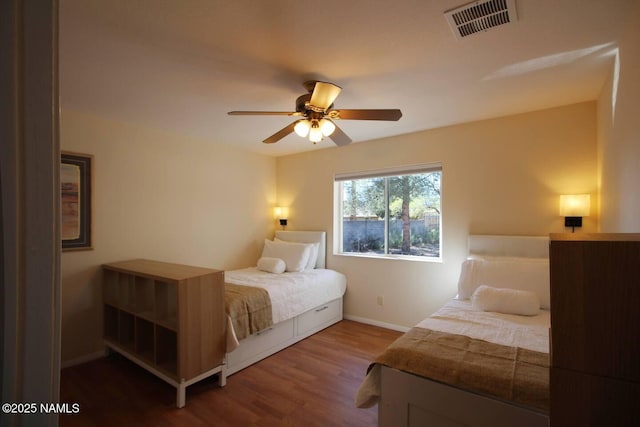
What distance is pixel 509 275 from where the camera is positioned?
2469mm

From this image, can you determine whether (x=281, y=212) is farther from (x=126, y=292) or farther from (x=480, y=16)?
(x=480, y=16)

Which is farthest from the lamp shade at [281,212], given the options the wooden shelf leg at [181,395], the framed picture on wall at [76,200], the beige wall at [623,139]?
the beige wall at [623,139]

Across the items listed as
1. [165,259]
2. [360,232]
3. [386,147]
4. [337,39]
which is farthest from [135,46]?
[360,232]

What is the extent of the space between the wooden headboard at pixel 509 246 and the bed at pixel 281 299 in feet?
5.53

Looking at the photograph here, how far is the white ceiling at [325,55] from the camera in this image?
146cm

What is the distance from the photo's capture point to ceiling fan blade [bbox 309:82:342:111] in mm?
1890

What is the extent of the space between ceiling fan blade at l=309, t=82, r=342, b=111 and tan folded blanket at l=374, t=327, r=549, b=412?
64.2 inches

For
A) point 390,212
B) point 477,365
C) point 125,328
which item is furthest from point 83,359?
point 390,212

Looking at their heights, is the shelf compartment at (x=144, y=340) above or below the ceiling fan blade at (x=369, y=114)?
below

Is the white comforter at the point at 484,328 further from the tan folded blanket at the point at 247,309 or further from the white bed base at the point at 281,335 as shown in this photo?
the white bed base at the point at 281,335

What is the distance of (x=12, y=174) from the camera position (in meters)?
0.40

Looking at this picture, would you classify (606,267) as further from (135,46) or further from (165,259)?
(165,259)

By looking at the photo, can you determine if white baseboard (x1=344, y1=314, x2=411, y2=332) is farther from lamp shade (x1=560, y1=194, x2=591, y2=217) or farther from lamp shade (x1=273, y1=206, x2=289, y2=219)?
lamp shade (x1=560, y1=194, x2=591, y2=217)

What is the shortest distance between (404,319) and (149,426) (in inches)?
104
